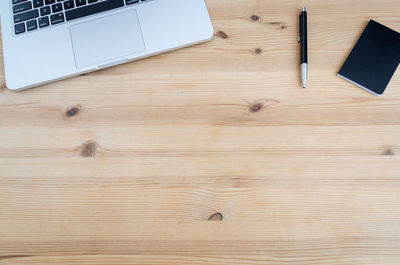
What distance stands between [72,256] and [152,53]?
381 millimetres

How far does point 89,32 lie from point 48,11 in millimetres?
87

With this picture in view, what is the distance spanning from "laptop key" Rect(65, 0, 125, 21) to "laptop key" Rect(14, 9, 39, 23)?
57 mm

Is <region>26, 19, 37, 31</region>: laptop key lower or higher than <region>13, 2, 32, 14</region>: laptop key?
lower

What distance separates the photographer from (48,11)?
597mm

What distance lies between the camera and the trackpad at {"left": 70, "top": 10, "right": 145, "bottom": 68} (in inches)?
23.4

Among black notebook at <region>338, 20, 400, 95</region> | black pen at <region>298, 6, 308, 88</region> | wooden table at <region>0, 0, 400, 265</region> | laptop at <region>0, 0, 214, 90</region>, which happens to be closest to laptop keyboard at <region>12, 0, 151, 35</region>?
laptop at <region>0, 0, 214, 90</region>

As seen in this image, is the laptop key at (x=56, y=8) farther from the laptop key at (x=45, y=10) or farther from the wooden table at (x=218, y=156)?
the wooden table at (x=218, y=156)

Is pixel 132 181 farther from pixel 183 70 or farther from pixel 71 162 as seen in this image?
pixel 183 70

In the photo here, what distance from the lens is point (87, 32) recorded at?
0.60m

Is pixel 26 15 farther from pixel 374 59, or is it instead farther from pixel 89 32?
pixel 374 59

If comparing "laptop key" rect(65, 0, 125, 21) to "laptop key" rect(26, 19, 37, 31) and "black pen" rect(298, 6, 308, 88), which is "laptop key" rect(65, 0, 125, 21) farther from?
"black pen" rect(298, 6, 308, 88)

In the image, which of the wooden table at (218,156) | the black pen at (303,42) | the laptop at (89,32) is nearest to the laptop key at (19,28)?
the laptop at (89,32)

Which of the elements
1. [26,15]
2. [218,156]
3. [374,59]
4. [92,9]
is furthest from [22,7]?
[374,59]

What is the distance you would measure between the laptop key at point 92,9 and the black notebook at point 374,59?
44 centimetres
